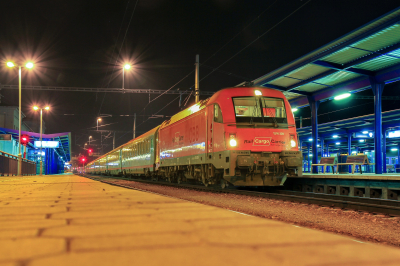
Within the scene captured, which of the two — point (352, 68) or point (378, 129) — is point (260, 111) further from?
point (352, 68)

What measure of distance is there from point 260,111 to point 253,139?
46.6 inches

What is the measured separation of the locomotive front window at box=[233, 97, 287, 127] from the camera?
39.6 ft

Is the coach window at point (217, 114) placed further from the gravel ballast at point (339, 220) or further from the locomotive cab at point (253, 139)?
the gravel ballast at point (339, 220)

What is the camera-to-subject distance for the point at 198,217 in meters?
5.14

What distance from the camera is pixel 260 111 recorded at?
12.3 m

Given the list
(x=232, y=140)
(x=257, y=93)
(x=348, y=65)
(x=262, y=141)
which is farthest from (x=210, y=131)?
(x=348, y=65)

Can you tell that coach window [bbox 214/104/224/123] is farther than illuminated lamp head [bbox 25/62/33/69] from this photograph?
No

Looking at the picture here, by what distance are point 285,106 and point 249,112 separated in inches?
60.9

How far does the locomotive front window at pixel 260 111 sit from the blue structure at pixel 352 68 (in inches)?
146

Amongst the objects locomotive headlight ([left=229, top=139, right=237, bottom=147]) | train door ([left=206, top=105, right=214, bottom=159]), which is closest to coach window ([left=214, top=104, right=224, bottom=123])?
train door ([left=206, top=105, right=214, bottom=159])

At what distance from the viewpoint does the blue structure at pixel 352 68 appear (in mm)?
12812

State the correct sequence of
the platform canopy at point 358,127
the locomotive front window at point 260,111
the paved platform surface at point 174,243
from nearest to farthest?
the paved platform surface at point 174,243 → the locomotive front window at point 260,111 → the platform canopy at point 358,127

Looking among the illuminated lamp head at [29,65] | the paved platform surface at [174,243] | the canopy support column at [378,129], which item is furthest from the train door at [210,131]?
the illuminated lamp head at [29,65]

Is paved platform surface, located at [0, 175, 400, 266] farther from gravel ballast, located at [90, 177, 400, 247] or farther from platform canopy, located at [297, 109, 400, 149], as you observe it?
platform canopy, located at [297, 109, 400, 149]
